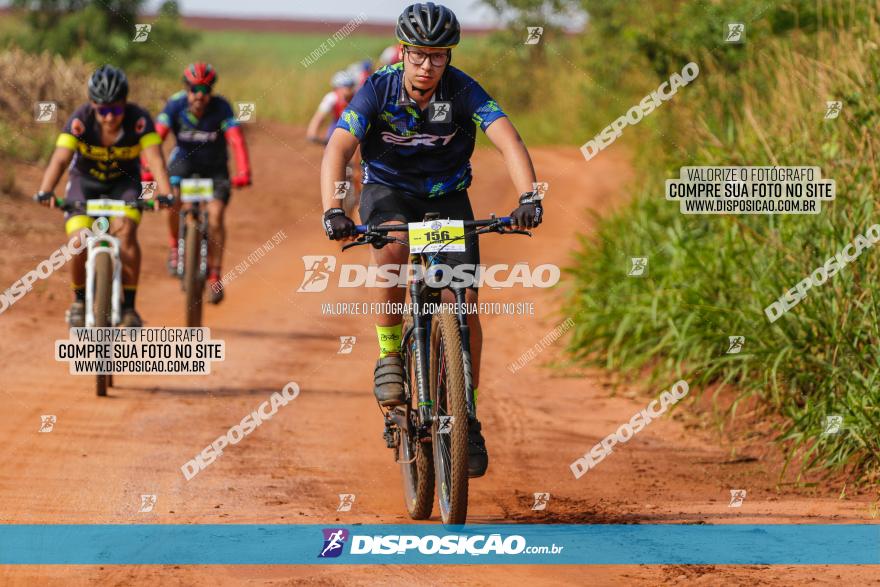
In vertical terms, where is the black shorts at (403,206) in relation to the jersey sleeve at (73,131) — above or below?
below

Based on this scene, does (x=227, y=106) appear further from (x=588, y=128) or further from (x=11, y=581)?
(x=588, y=128)

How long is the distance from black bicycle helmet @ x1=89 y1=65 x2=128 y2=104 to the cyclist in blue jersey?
12.6 ft

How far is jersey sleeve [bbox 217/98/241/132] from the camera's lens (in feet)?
41.0

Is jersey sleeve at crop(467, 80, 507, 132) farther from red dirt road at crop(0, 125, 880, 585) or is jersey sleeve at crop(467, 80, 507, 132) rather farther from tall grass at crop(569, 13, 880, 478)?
tall grass at crop(569, 13, 880, 478)

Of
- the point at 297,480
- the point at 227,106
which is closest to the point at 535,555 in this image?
the point at 297,480

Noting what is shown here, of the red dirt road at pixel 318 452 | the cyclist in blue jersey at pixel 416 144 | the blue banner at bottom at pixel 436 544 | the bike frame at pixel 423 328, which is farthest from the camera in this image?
the cyclist in blue jersey at pixel 416 144

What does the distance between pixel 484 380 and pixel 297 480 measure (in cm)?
356

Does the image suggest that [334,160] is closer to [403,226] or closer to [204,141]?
[403,226]

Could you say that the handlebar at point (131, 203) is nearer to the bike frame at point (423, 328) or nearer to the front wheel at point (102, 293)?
the front wheel at point (102, 293)

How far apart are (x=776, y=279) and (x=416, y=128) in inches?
141

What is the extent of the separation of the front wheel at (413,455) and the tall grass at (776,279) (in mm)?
2547

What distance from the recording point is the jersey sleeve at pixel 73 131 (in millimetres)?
9719

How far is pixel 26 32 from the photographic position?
29.2 metres

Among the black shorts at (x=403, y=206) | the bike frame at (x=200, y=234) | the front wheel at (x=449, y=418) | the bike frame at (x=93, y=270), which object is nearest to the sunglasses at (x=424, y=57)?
the black shorts at (x=403, y=206)
